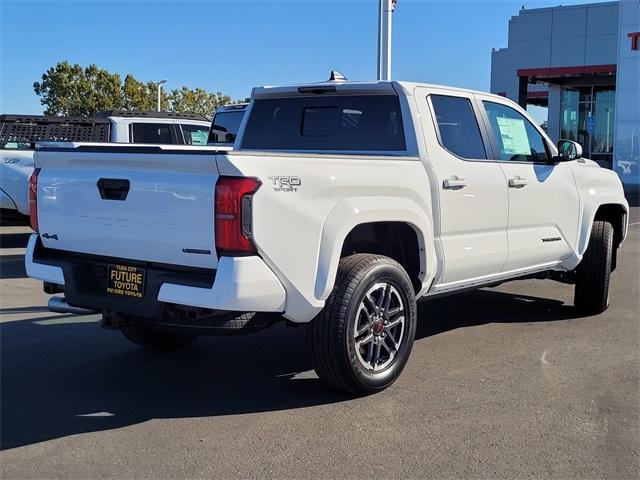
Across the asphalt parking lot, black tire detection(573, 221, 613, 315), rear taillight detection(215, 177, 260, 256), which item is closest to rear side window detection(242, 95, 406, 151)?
the asphalt parking lot

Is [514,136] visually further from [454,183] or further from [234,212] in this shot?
[234,212]

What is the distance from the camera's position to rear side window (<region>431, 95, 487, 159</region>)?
5332 millimetres

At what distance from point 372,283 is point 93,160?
1.91 meters

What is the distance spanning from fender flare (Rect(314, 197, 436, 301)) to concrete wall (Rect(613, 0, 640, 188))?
27.1 meters

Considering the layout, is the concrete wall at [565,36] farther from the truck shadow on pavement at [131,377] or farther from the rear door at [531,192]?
the truck shadow on pavement at [131,377]

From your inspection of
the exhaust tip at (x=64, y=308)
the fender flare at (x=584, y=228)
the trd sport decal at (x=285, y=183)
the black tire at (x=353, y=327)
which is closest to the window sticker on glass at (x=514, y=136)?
the fender flare at (x=584, y=228)

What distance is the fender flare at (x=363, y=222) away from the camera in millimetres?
4137

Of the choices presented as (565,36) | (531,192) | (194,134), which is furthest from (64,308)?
(565,36)

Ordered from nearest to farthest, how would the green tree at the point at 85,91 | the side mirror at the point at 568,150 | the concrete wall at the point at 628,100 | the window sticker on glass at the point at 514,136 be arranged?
the window sticker on glass at the point at 514,136
the side mirror at the point at 568,150
the concrete wall at the point at 628,100
the green tree at the point at 85,91

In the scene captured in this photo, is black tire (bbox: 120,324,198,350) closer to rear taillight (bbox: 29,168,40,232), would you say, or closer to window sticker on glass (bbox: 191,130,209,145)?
rear taillight (bbox: 29,168,40,232)

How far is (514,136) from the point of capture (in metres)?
6.13

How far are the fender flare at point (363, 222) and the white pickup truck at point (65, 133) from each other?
8069mm

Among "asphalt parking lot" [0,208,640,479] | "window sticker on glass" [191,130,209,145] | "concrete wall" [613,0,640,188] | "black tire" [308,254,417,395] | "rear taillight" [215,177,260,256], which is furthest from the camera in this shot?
"concrete wall" [613,0,640,188]

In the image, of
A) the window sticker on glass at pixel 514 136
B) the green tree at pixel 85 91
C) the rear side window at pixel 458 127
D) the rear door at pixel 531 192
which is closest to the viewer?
the rear side window at pixel 458 127
